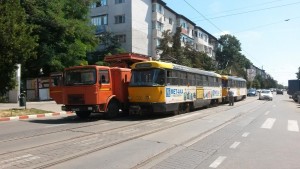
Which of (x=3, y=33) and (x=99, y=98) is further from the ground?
(x=3, y=33)

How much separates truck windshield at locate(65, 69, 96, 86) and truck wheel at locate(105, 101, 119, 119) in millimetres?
1792

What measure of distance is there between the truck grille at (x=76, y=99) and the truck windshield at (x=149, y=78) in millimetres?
3034

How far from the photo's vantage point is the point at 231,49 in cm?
10900

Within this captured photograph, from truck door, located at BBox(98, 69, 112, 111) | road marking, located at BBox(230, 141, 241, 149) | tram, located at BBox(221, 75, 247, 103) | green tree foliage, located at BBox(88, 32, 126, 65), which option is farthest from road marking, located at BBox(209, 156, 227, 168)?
green tree foliage, located at BBox(88, 32, 126, 65)

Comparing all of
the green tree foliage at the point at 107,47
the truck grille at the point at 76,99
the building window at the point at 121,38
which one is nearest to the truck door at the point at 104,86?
the truck grille at the point at 76,99

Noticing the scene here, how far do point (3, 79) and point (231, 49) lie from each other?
93308 millimetres

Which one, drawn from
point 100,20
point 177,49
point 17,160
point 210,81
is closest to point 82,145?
point 17,160

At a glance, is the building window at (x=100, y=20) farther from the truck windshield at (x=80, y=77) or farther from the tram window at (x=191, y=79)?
the truck windshield at (x=80, y=77)

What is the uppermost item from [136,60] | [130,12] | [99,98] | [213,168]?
[130,12]

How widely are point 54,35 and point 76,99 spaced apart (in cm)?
2321

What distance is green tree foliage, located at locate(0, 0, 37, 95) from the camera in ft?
65.8

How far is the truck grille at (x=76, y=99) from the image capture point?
1809 cm

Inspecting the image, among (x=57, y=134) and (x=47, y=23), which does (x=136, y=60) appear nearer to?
(x=57, y=134)

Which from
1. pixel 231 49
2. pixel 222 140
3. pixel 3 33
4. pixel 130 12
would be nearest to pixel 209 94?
pixel 3 33
